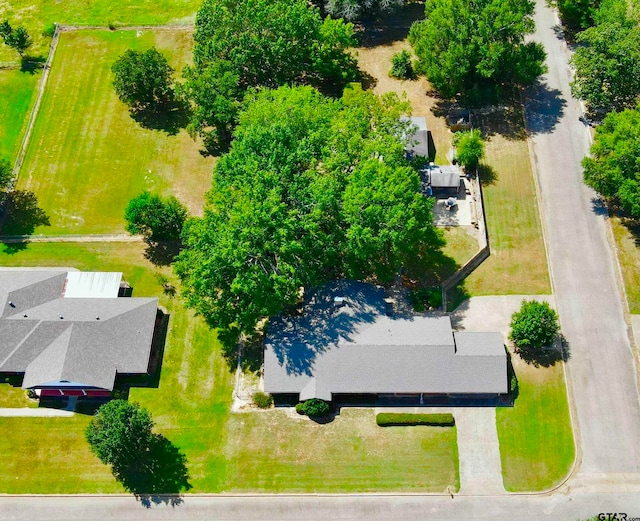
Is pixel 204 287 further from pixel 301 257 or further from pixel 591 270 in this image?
pixel 591 270

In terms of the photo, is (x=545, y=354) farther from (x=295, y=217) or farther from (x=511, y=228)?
(x=295, y=217)

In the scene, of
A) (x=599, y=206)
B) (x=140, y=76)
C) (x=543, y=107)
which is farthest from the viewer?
(x=543, y=107)

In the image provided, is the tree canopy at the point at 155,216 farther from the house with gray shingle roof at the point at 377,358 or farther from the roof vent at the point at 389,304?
the roof vent at the point at 389,304

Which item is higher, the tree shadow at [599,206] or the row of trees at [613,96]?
the row of trees at [613,96]

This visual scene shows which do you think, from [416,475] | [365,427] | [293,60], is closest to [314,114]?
[293,60]

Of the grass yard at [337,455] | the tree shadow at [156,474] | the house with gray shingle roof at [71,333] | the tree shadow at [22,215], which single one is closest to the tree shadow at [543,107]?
the grass yard at [337,455]

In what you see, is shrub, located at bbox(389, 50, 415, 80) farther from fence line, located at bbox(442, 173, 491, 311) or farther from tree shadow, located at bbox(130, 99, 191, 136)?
tree shadow, located at bbox(130, 99, 191, 136)

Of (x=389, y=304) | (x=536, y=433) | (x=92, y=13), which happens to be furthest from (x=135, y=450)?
(x=92, y=13)
